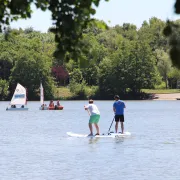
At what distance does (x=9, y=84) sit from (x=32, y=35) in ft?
119

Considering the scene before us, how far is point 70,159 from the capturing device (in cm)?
2462

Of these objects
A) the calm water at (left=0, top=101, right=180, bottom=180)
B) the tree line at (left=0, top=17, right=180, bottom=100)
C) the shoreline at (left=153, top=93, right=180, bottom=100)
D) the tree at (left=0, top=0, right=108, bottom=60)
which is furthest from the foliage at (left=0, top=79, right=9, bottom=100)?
the tree at (left=0, top=0, right=108, bottom=60)

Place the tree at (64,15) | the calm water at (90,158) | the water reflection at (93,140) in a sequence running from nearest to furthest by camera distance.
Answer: the tree at (64,15) < the calm water at (90,158) < the water reflection at (93,140)

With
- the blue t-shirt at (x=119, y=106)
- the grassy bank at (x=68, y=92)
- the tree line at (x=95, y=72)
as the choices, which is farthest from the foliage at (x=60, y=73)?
the blue t-shirt at (x=119, y=106)

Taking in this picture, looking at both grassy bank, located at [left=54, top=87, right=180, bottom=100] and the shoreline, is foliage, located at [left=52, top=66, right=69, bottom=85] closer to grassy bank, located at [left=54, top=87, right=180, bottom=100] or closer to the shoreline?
grassy bank, located at [left=54, top=87, right=180, bottom=100]

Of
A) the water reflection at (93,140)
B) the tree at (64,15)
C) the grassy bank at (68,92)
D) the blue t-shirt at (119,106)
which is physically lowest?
the water reflection at (93,140)

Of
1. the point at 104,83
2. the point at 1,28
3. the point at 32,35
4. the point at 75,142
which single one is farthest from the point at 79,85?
the point at 1,28

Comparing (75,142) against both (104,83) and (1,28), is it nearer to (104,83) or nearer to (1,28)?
(1,28)

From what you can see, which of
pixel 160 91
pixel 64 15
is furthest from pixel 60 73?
pixel 64 15

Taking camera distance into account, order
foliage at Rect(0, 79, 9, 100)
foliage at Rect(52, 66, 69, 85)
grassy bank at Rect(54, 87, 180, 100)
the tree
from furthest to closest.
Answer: foliage at Rect(52, 66, 69, 85)
foliage at Rect(0, 79, 9, 100)
grassy bank at Rect(54, 87, 180, 100)
the tree

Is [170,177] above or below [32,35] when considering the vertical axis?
below

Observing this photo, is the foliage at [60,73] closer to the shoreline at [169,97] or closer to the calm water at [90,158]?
the shoreline at [169,97]

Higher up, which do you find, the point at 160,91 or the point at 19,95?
the point at 160,91

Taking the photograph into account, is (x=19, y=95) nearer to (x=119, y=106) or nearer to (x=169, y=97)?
(x=169, y=97)
